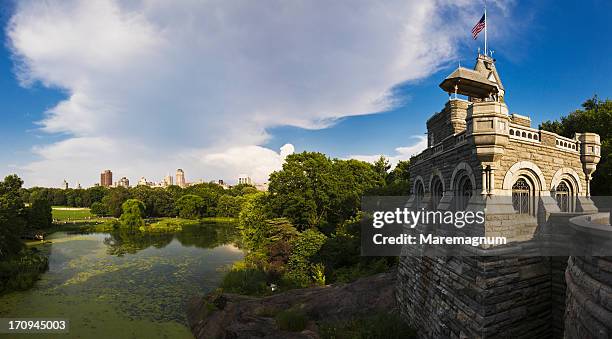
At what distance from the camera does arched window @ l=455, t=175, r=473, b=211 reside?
34.4 feet

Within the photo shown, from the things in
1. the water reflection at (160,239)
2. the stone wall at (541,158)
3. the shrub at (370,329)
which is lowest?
the water reflection at (160,239)

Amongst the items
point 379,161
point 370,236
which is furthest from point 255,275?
point 379,161

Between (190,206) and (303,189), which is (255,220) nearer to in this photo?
(303,189)

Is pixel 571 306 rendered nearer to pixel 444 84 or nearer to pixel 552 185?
pixel 552 185

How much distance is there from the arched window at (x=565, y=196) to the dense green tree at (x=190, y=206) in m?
77.3

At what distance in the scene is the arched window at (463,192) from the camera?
1050 cm

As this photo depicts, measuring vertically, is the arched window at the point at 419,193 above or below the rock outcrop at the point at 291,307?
above

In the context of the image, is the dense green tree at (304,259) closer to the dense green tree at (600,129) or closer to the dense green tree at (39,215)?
the dense green tree at (600,129)

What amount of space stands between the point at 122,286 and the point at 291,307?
52.9 feet

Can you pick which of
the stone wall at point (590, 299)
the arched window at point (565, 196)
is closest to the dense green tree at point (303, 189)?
the arched window at point (565, 196)

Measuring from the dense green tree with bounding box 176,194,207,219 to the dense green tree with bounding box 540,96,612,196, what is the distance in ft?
245

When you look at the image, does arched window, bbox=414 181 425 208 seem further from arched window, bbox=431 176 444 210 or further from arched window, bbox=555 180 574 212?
arched window, bbox=555 180 574 212

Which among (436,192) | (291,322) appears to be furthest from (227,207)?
(436,192)

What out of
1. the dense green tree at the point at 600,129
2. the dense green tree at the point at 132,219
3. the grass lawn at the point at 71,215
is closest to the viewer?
the dense green tree at the point at 600,129
